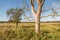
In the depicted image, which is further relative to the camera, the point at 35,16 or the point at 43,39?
the point at 35,16

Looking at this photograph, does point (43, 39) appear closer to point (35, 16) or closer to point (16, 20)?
point (35, 16)

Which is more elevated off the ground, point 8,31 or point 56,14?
point 56,14

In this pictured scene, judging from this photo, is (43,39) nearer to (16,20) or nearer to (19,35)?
(19,35)

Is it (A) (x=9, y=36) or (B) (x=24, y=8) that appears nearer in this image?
(A) (x=9, y=36)

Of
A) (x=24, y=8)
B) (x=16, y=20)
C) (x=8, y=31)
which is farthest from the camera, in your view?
(x=16, y=20)

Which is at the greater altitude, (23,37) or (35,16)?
(35,16)

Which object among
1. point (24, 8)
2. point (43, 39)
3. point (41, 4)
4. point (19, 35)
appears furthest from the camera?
point (24, 8)

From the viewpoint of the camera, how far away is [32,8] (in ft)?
32.4

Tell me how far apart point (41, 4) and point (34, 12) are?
0.60 meters

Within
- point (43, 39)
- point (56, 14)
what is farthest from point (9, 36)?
point (56, 14)

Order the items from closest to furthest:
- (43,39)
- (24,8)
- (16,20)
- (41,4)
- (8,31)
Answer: (43,39) < (8,31) < (41,4) < (24,8) < (16,20)

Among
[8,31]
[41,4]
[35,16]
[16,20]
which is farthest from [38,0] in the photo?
[16,20]

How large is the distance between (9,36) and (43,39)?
169 centimetres

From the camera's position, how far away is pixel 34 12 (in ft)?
32.0
